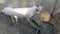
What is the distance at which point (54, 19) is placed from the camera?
1.42 meters

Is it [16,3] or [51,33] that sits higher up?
[16,3]

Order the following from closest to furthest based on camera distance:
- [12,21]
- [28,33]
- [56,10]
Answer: [28,33] < [12,21] < [56,10]

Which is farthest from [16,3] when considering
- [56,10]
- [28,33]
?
[28,33]

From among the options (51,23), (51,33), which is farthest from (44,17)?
(51,33)

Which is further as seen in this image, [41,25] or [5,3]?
[5,3]

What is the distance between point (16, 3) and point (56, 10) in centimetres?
39

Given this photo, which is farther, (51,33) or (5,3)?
(5,3)

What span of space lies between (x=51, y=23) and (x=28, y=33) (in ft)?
0.78

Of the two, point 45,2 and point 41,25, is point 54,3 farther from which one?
point 41,25

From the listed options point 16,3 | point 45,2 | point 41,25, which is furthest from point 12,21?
point 45,2

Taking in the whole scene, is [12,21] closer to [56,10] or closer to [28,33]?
[28,33]

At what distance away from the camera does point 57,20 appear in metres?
1.41

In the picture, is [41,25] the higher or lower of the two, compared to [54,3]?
lower

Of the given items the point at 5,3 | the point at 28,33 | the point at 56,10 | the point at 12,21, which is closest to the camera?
the point at 28,33
